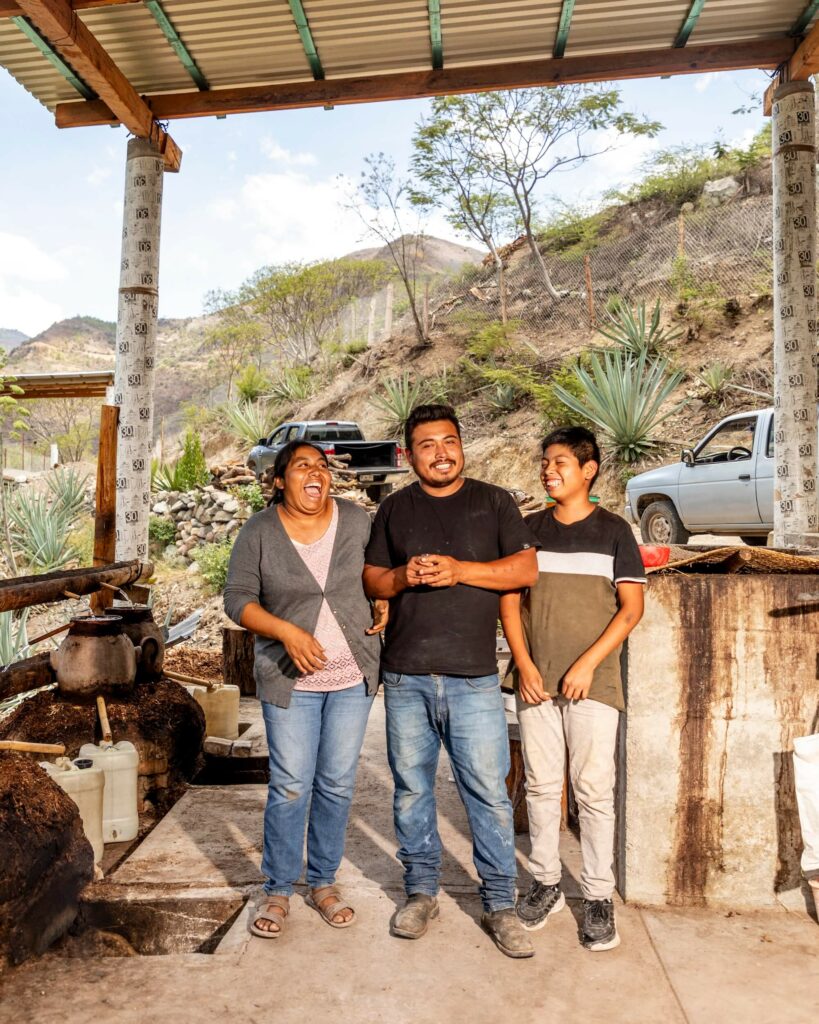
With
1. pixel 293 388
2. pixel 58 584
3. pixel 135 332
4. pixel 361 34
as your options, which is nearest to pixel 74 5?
pixel 361 34

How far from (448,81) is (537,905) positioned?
231 inches

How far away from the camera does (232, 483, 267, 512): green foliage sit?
1652 centimetres

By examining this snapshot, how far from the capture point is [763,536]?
11680 mm

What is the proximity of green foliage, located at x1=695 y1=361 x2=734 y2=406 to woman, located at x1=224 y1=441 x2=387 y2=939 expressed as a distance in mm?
15785

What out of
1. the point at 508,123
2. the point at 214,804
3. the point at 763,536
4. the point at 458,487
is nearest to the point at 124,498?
the point at 214,804

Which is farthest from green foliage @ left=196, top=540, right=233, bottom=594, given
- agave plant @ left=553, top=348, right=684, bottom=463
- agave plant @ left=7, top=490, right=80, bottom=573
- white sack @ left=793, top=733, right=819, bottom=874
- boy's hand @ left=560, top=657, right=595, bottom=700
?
white sack @ left=793, top=733, right=819, bottom=874

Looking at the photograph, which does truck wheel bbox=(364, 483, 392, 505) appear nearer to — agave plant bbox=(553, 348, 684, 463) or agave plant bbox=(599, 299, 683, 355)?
agave plant bbox=(553, 348, 684, 463)

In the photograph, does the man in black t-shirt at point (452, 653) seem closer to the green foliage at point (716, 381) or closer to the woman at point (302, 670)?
the woman at point (302, 670)

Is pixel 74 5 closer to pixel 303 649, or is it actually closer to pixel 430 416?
pixel 430 416

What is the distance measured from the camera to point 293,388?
3034 cm

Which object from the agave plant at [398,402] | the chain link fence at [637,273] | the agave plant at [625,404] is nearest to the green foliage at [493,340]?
the chain link fence at [637,273]

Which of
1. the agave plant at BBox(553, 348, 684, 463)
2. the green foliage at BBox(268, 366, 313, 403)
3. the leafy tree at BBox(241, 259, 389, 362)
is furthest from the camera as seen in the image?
the leafy tree at BBox(241, 259, 389, 362)

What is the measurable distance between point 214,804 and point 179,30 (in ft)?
17.1

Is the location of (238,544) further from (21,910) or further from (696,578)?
(696,578)
